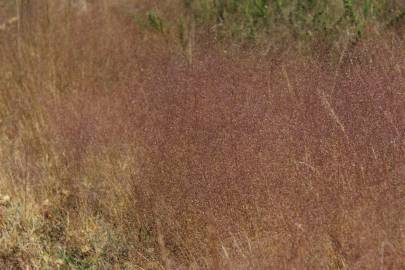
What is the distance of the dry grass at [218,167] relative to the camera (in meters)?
2.22

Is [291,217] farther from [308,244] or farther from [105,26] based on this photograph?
[105,26]

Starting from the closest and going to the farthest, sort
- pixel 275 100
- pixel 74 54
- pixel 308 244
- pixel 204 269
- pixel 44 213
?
pixel 308 244 < pixel 204 269 < pixel 275 100 < pixel 44 213 < pixel 74 54

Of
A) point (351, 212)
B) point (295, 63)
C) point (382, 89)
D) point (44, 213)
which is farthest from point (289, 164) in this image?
point (44, 213)

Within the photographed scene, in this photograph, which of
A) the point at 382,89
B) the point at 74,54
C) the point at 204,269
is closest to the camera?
the point at 204,269

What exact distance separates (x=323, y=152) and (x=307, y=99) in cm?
42

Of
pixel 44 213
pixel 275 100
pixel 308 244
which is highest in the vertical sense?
pixel 275 100

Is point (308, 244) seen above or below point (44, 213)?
above

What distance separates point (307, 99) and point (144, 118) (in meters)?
0.87

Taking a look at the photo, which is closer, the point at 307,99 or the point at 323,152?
the point at 323,152

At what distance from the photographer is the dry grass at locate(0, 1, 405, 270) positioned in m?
2.22

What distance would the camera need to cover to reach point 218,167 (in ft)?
8.46

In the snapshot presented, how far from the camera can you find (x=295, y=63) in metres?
3.32

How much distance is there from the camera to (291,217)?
2244 mm

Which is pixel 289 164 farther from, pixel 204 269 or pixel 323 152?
pixel 204 269
